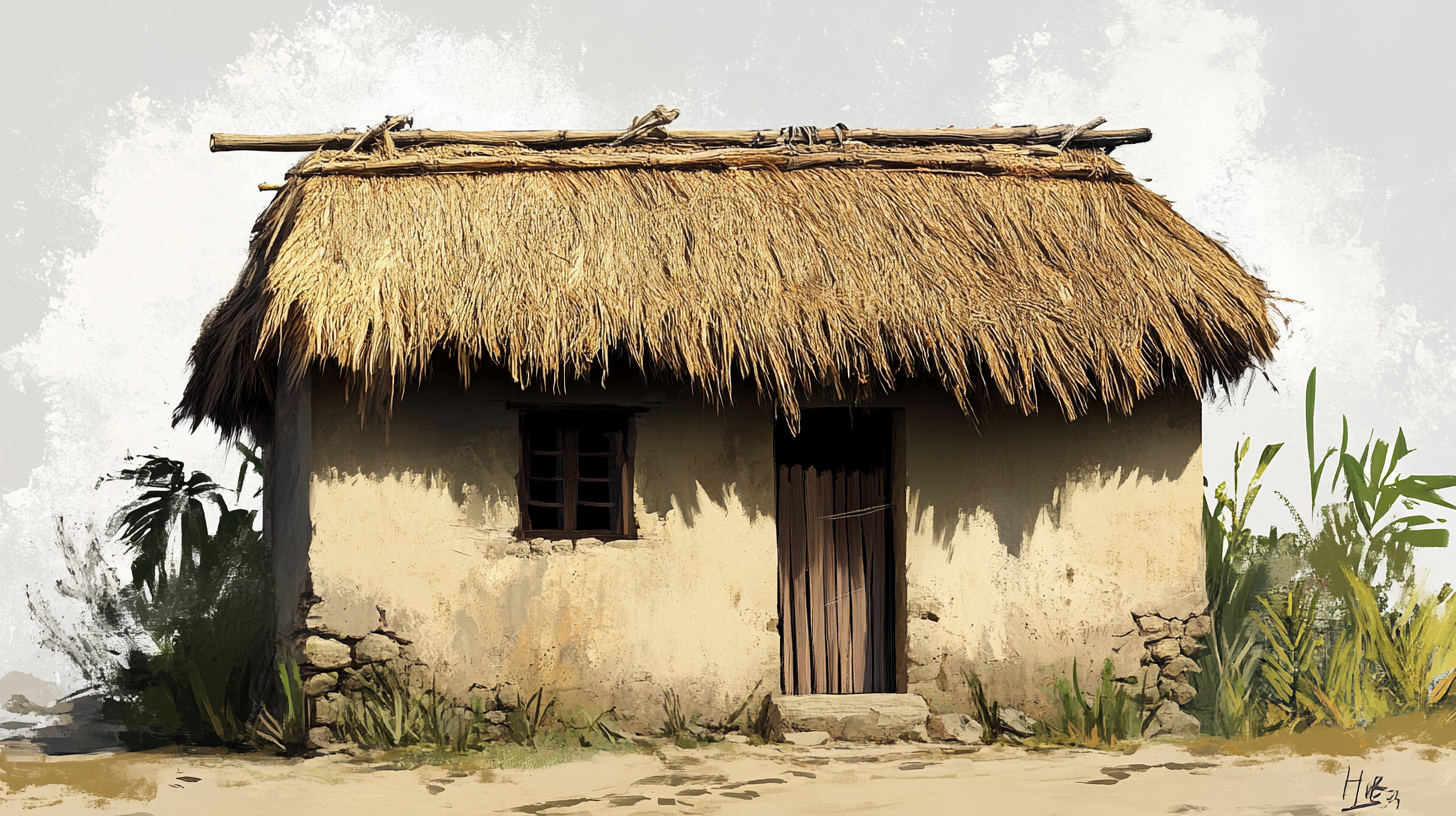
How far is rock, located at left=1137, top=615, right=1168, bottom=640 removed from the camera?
8.71 m

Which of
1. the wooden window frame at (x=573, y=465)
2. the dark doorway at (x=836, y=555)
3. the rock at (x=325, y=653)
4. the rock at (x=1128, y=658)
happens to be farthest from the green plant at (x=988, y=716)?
the rock at (x=325, y=653)

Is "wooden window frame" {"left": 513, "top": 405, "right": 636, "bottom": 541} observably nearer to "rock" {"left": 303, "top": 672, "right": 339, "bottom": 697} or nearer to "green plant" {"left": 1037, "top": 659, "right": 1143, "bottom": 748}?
"rock" {"left": 303, "top": 672, "right": 339, "bottom": 697}

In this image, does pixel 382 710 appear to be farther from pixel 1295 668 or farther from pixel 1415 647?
pixel 1415 647

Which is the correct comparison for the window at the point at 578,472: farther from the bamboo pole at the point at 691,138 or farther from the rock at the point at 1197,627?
the rock at the point at 1197,627

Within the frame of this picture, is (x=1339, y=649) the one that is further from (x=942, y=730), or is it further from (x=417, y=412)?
(x=417, y=412)

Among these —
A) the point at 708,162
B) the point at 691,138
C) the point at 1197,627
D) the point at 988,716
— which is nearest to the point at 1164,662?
the point at 1197,627

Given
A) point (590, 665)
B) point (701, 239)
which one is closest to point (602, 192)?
→ point (701, 239)

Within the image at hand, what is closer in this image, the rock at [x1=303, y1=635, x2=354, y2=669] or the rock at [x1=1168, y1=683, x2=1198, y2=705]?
the rock at [x1=303, y1=635, x2=354, y2=669]

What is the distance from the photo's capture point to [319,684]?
7875mm

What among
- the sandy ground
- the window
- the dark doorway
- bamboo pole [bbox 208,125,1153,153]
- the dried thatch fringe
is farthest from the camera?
bamboo pole [bbox 208,125,1153,153]

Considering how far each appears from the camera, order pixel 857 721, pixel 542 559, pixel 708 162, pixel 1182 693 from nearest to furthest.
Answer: pixel 857 721 < pixel 542 559 < pixel 1182 693 < pixel 708 162

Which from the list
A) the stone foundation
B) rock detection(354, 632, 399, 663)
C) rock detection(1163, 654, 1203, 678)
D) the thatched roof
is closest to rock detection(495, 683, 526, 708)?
rock detection(354, 632, 399, 663)

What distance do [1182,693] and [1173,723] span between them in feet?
0.64

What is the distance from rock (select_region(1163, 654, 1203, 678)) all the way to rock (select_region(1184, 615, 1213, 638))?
17cm
